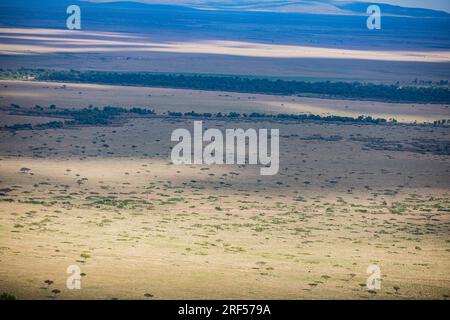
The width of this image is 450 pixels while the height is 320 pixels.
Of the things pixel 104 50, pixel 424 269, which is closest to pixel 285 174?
pixel 424 269

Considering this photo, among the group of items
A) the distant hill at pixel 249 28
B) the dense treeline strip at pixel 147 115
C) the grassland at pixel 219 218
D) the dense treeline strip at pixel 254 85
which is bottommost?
the grassland at pixel 219 218

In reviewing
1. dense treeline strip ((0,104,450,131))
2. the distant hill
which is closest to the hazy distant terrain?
dense treeline strip ((0,104,450,131))

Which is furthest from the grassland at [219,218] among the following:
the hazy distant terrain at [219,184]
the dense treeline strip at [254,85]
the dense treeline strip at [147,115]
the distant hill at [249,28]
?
the distant hill at [249,28]

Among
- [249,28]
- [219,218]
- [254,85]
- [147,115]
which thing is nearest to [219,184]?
[219,218]

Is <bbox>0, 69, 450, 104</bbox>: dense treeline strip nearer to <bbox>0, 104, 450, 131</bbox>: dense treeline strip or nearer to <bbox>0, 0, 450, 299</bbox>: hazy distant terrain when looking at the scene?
<bbox>0, 0, 450, 299</bbox>: hazy distant terrain

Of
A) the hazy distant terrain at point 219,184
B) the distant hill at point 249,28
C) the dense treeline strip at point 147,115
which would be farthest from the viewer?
the distant hill at point 249,28

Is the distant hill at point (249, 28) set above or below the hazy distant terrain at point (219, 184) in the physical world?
above

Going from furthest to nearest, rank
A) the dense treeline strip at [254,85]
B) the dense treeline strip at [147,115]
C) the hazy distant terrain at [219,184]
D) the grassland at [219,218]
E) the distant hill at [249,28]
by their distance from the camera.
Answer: the distant hill at [249,28] < the dense treeline strip at [254,85] < the dense treeline strip at [147,115] < the hazy distant terrain at [219,184] < the grassland at [219,218]

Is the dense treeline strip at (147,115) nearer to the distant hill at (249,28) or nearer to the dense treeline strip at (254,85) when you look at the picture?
the dense treeline strip at (254,85)
